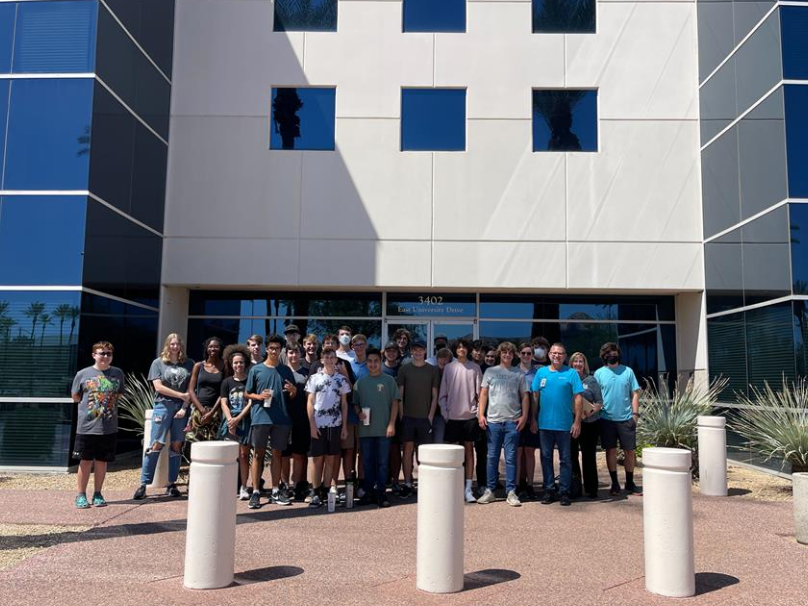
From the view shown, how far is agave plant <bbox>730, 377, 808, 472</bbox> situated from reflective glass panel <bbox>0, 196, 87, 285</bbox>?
34.9ft

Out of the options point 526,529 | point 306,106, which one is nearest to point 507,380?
point 526,529

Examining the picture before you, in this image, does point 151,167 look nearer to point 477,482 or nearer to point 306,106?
point 306,106

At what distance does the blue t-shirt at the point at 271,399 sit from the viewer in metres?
8.01

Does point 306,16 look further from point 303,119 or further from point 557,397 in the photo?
point 557,397

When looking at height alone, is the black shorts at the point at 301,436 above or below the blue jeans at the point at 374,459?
above

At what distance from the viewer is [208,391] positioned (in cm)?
866

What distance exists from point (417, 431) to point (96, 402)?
370 centimetres

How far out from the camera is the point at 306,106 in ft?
49.3

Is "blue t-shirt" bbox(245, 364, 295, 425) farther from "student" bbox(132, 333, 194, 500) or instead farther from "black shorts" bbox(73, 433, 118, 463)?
"black shorts" bbox(73, 433, 118, 463)

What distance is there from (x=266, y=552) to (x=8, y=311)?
728cm

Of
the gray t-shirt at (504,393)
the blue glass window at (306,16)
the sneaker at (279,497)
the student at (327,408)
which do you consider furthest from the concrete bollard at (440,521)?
the blue glass window at (306,16)

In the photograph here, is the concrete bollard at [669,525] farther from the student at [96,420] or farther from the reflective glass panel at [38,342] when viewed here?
the reflective glass panel at [38,342]

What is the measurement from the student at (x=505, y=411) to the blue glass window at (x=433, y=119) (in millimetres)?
7551

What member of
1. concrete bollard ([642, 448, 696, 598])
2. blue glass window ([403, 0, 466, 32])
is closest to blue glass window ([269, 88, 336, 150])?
blue glass window ([403, 0, 466, 32])
